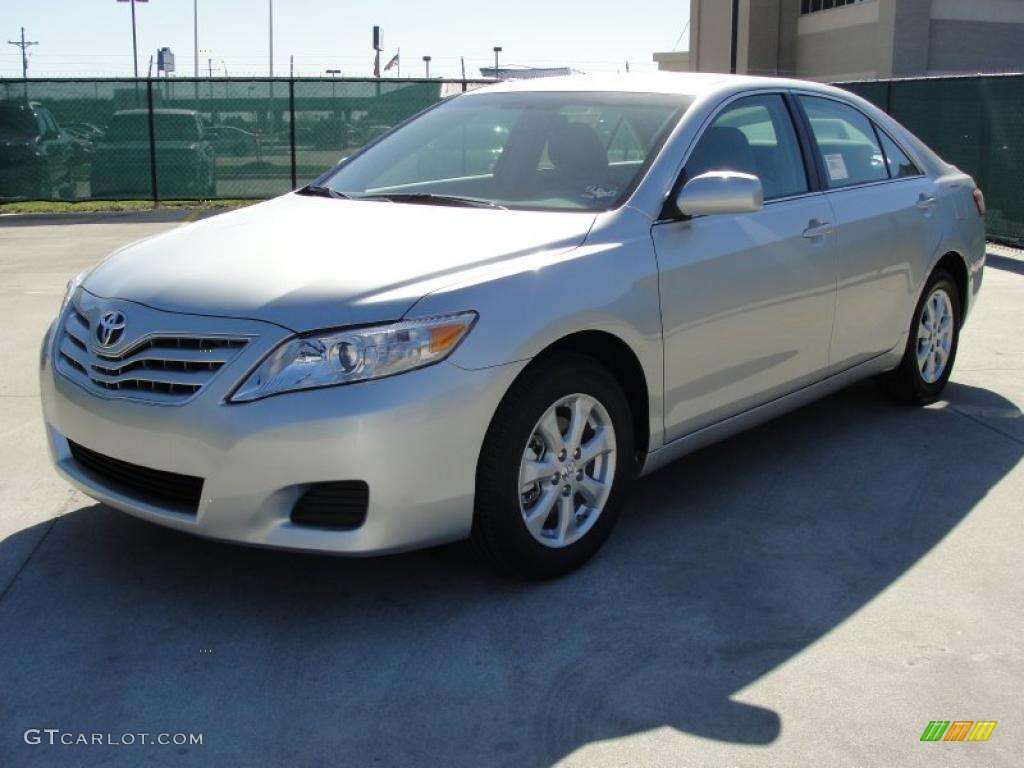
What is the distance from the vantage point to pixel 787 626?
3643mm

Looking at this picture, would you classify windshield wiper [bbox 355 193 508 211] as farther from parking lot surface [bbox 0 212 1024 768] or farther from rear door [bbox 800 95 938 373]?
rear door [bbox 800 95 938 373]

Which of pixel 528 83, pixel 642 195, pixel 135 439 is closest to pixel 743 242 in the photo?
pixel 642 195

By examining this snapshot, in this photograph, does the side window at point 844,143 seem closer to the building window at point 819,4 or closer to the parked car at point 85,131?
the parked car at point 85,131

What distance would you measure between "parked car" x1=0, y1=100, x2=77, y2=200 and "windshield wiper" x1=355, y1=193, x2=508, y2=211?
14.3m

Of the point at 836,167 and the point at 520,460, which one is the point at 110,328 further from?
the point at 836,167

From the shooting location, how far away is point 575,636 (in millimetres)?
3555

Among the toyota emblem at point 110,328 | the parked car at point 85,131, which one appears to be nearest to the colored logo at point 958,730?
the toyota emblem at point 110,328

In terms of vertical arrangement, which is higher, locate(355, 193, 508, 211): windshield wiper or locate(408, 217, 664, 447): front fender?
locate(355, 193, 508, 211): windshield wiper

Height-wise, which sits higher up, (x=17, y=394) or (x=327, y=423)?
(x=327, y=423)

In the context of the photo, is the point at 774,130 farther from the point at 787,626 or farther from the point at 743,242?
the point at 787,626

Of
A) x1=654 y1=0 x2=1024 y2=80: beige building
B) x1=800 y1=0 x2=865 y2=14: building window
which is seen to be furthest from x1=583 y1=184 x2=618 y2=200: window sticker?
x1=800 y1=0 x2=865 y2=14: building window

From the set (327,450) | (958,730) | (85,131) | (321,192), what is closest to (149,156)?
(85,131)

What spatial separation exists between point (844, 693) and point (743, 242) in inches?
→ 73.7

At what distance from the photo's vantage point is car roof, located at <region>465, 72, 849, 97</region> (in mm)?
4734
